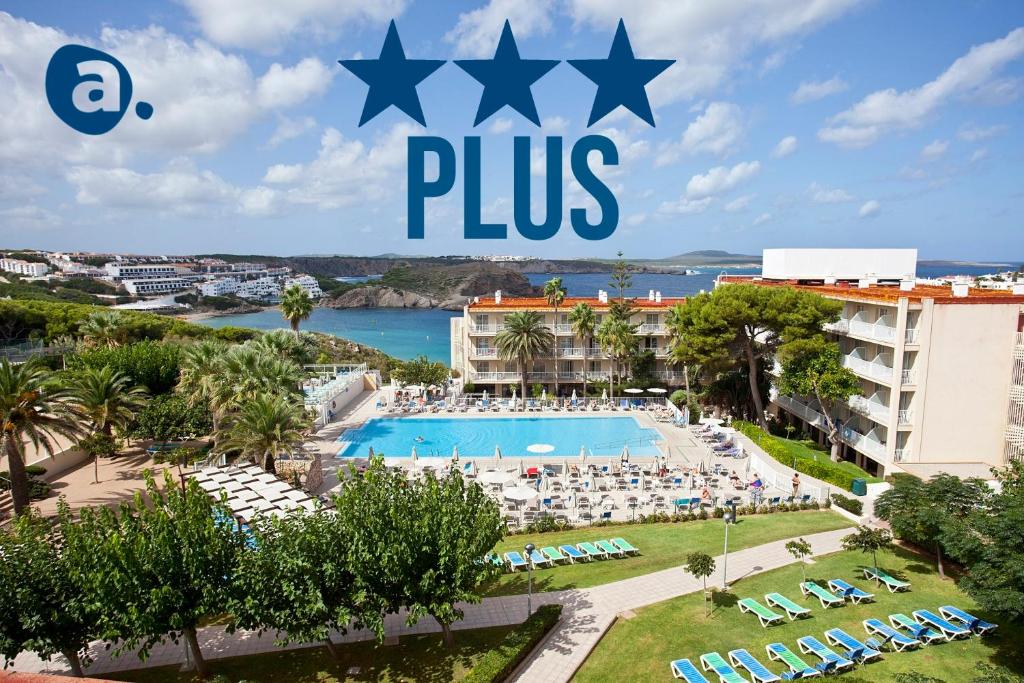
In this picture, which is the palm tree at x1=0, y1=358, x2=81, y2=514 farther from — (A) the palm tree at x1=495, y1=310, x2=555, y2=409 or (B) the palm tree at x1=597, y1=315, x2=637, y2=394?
(B) the palm tree at x1=597, y1=315, x2=637, y2=394

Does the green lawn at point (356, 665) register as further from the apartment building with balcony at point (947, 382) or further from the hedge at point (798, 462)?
the apartment building with balcony at point (947, 382)

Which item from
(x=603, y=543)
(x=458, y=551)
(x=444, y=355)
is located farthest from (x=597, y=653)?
(x=444, y=355)

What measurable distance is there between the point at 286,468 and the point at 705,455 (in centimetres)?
1937

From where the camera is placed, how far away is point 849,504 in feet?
69.9

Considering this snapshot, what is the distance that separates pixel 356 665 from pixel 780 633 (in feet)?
31.6

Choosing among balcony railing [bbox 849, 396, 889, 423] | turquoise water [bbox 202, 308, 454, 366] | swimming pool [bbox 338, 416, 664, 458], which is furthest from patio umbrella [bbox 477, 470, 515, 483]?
turquoise water [bbox 202, 308, 454, 366]

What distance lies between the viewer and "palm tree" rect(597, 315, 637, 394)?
38.8 meters

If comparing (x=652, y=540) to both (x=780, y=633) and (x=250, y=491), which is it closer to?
(x=780, y=633)

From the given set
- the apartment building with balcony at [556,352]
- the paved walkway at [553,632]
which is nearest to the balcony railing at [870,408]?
the paved walkway at [553,632]

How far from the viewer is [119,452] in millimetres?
28094

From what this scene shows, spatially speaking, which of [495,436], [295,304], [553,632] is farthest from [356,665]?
[295,304]

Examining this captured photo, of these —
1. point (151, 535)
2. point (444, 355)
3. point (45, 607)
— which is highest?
point (151, 535)

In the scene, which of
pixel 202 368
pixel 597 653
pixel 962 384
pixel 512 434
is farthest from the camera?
pixel 512 434

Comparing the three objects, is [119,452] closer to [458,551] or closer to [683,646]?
[458,551]
